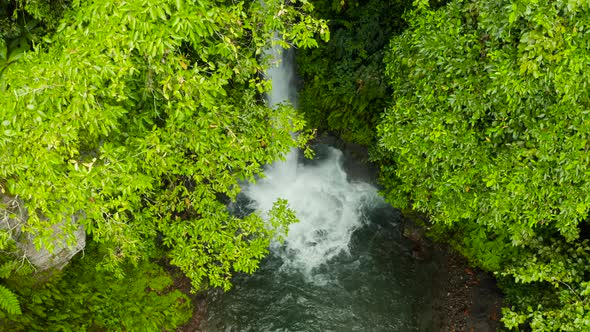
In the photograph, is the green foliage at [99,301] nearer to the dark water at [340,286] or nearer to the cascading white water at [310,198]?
the dark water at [340,286]

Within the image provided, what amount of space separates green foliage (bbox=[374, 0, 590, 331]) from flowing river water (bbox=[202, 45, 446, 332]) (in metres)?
2.60

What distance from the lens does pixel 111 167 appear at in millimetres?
4250

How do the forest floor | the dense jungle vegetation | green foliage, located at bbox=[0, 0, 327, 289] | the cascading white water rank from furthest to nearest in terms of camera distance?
the cascading white water, the forest floor, the dense jungle vegetation, green foliage, located at bbox=[0, 0, 327, 289]

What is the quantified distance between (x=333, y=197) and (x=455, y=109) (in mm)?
6094

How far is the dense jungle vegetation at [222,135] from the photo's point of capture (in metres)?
3.92

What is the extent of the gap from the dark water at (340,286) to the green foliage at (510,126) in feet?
8.23

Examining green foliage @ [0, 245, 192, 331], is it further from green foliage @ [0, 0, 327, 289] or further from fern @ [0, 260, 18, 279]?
green foliage @ [0, 0, 327, 289]

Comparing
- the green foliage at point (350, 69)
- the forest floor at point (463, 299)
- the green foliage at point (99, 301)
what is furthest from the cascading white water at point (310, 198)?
the green foliage at point (99, 301)

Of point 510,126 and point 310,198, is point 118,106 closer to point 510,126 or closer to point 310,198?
point 510,126

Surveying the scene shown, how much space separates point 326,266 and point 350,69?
17.6ft

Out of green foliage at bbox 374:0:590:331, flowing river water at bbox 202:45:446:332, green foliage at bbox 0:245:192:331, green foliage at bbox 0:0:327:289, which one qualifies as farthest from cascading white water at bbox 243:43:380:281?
green foliage at bbox 0:0:327:289

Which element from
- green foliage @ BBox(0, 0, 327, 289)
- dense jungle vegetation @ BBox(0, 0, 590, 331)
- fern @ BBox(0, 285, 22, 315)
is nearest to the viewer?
green foliage @ BBox(0, 0, 327, 289)

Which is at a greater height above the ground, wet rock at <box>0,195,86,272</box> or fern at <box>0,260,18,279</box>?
wet rock at <box>0,195,86,272</box>

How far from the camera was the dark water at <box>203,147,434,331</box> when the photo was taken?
8.86m
